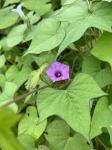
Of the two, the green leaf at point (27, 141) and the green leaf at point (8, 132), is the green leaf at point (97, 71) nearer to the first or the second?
the green leaf at point (27, 141)

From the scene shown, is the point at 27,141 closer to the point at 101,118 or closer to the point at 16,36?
the point at 101,118

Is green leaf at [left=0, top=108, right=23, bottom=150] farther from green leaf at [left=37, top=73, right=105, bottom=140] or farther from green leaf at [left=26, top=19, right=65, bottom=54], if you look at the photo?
green leaf at [left=26, top=19, right=65, bottom=54]

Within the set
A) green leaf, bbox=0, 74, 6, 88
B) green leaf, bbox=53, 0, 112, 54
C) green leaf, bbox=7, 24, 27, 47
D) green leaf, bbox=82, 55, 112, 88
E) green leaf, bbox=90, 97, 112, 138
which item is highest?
green leaf, bbox=53, 0, 112, 54

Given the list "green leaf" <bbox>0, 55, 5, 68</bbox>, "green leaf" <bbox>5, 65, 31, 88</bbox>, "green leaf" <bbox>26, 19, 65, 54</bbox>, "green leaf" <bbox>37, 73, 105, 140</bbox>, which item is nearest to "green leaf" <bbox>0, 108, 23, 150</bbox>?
"green leaf" <bbox>37, 73, 105, 140</bbox>

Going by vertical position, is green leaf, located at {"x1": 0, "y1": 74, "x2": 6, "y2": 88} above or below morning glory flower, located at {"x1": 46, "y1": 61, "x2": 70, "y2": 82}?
below

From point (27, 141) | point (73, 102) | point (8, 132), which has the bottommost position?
point (27, 141)

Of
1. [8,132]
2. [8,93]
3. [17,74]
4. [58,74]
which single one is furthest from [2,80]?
[8,132]
